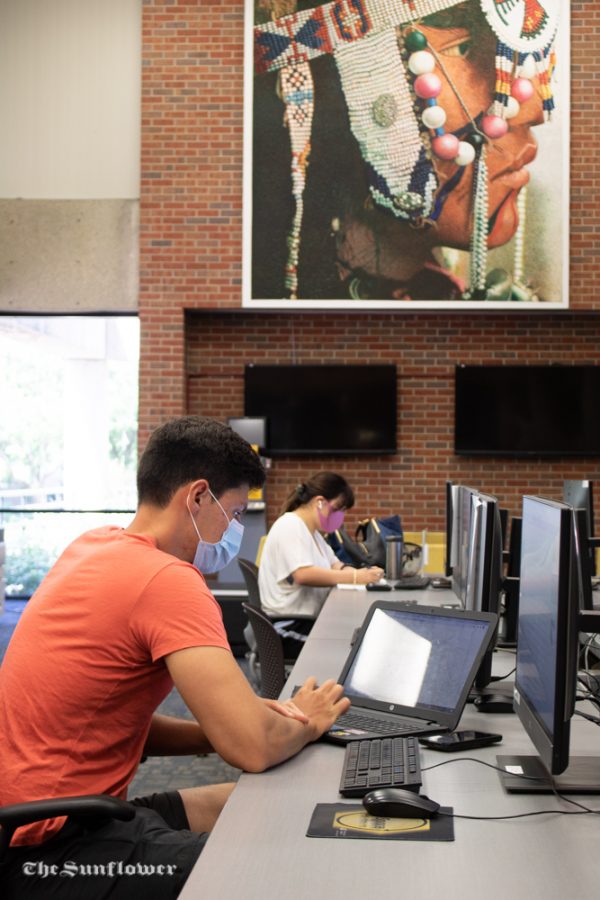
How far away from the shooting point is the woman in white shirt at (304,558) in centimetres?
469

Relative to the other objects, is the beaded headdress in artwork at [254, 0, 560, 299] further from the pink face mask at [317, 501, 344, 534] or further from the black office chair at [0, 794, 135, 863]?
the black office chair at [0, 794, 135, 863]

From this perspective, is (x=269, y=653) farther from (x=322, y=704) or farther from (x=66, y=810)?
(x=66, y=810)

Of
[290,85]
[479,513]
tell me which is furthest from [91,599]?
[290,85]

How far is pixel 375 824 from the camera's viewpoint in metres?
1.60

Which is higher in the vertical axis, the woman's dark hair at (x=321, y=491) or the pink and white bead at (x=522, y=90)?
the pink and white bead at (x=522, y=90)

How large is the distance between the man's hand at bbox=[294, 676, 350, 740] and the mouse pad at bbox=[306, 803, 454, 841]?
0.45 m

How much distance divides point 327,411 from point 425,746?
252 inches

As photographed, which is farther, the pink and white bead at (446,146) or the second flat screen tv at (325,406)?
the second flat screen tv at (325,406)

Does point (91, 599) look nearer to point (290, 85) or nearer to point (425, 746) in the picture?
point (425, 746)

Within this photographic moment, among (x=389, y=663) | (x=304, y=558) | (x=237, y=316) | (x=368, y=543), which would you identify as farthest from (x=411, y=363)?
(x=389, y=663)

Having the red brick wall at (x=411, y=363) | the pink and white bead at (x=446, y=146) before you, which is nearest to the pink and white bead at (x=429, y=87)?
the pink and white bead at (x=446, y=146)

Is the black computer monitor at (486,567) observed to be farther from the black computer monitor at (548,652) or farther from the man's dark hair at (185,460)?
the man's dark hair at (185,460)

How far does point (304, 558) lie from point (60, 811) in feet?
10.2

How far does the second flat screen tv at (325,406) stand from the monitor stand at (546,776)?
21.3 feet
